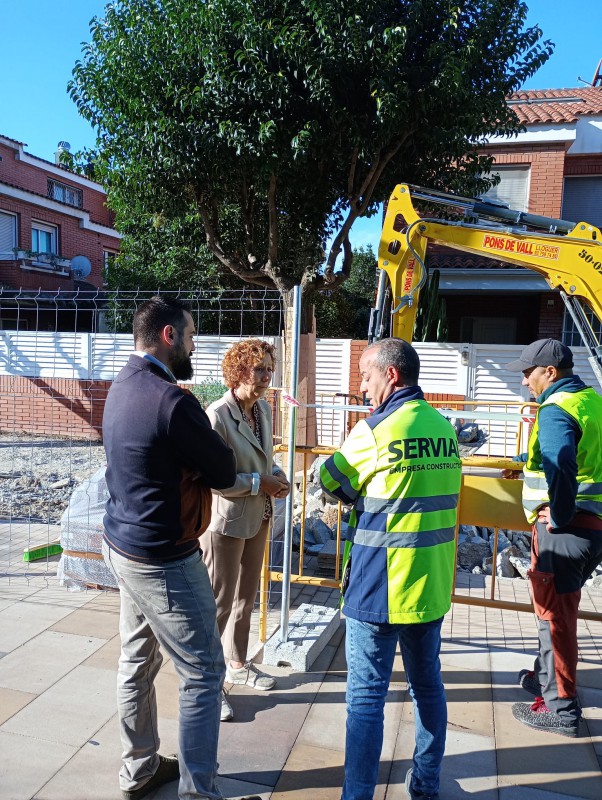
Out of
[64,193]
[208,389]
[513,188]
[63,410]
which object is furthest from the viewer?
[64,193]

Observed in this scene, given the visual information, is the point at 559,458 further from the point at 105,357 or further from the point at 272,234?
the point at 105,357

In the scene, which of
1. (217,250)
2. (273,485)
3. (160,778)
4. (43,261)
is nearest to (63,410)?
(217,250)

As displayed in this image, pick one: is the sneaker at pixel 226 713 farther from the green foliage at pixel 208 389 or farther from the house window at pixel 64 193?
the house window at pixel 64 193

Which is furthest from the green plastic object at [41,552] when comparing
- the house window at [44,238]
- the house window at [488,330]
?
the house window at [44,238]

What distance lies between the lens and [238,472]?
3.11 metres

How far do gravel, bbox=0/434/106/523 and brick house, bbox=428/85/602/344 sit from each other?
8387 millimetres

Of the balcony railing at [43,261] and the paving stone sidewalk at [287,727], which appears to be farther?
the balcony railing at [43,261]

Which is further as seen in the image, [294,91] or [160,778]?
[294,91]

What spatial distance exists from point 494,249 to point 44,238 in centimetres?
1779

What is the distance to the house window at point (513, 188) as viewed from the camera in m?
14.2

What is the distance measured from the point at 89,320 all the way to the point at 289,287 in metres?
7.29

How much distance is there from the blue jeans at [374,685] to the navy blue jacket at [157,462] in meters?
0.76

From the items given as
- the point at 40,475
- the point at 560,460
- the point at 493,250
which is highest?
the point at 493,250

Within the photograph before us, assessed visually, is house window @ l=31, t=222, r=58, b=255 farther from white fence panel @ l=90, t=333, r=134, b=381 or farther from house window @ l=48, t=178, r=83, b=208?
white fence panel @ l=90, t=333, r=134, b=381
